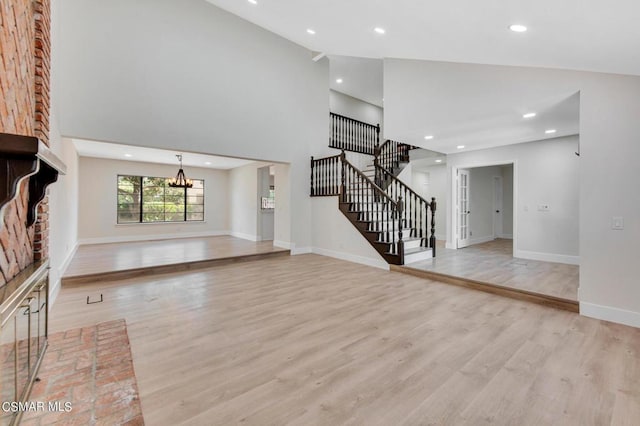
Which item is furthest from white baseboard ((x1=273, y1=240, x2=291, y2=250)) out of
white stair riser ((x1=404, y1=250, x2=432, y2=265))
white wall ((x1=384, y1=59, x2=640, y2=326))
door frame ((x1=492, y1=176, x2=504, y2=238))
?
door frame ((x1=492, y1=176, x2=504, y2=238))

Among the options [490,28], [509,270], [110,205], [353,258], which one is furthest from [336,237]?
[110,205]

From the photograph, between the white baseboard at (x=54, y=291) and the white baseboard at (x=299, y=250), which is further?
the white baseboard at (x=299, y=250)

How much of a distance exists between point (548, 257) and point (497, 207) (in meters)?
4.24

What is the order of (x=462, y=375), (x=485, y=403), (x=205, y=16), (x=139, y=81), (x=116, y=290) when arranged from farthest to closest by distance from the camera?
1. (x=205, y=16)
2. (x=139, y=81)
3. (x=116, y=290)
4. (x=462, y=375)
5. (x=485, y=403)

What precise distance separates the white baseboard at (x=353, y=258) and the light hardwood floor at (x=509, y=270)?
0.58 m

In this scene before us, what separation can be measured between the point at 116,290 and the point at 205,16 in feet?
17.7

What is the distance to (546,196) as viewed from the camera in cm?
586

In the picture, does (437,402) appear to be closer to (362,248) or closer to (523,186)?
(362,248)

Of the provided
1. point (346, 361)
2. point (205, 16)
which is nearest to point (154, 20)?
point (205, 16)

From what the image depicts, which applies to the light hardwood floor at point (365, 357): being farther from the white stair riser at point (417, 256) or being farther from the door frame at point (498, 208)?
the door frame at point (498, 208)

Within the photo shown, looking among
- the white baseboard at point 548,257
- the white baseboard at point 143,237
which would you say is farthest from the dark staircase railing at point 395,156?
the white baseboard at point 143,237

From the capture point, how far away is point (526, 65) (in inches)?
126

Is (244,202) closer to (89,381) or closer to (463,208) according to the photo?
(463,208)

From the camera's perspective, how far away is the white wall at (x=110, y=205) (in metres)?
8.05
